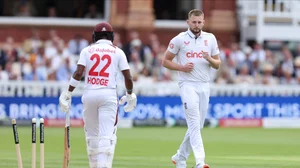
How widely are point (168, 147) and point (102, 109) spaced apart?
7.51 m

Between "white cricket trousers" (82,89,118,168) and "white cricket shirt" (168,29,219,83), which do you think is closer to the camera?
"white cricket trousers" (82,89,118,168)

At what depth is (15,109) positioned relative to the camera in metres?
24.1

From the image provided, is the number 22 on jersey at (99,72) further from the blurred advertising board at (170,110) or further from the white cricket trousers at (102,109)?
the blurred advertising board at (170,110)

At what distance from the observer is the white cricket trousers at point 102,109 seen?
35.0 ft

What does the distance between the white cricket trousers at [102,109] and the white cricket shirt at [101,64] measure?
91mm

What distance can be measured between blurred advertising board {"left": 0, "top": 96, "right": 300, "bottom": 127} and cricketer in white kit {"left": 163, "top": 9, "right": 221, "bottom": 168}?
11990 millimetres

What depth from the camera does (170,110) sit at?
25.2m

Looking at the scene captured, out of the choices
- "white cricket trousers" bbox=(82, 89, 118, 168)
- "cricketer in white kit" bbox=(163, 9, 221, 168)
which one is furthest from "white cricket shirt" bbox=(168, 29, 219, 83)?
"white cricket trousers" bbox=(82, 89, 118, 168)

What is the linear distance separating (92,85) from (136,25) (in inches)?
759

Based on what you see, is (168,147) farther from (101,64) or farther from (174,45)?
(101,64)

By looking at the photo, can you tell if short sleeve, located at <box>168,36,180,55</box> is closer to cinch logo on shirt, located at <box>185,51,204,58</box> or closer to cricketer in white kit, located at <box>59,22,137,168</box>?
cinch logo on shirt, located at <box>185,51,204,58</box>

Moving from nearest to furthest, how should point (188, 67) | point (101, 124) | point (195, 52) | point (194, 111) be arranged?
point (101, 124) < point (194, 111) < point (188, 67) < point (195, 52)

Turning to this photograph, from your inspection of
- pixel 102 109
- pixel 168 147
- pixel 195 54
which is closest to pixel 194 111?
pixel 195 54

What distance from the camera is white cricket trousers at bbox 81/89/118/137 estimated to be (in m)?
10.7
